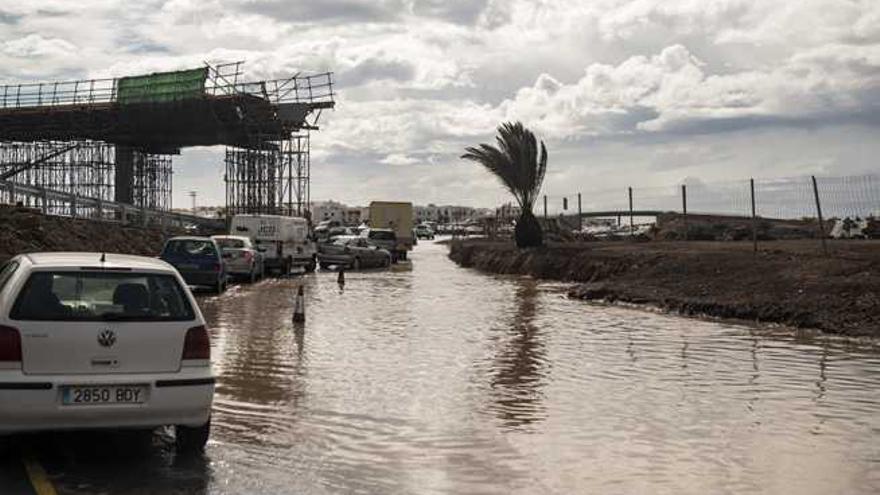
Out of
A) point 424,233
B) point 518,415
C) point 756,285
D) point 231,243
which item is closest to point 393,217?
point 231,243

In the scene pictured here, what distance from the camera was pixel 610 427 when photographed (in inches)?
330

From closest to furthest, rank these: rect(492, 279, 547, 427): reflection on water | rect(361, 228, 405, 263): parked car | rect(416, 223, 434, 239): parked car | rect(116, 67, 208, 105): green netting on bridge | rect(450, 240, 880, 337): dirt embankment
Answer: rect(492, 279, 547, 427): reflection on water
rect(450, 240, 880, 337): dirt embankment
rect(361, 228, 405, 263): parked car
rect(116, 67, 208, 105): green netting on bridge
rect(416, 223, 434, 239): parked car

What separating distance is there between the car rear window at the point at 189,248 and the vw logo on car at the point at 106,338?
59.2 feet

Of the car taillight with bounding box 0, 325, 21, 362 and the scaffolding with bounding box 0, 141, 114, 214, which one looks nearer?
the car taillight with bounding box 0, 325, 21, 362

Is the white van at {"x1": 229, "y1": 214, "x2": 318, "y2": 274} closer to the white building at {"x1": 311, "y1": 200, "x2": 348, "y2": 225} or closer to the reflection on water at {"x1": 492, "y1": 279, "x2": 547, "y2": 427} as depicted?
the reflection on water at {"x1": 492, "y1": 279, "x2": 547, "y2": 427}

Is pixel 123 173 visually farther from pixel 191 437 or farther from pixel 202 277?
pixel 191 437

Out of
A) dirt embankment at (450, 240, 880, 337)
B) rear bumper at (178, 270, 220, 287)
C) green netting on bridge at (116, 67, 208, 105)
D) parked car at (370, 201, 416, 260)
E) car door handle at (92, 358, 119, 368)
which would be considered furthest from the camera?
parked car at (370, 201, 416, 260)

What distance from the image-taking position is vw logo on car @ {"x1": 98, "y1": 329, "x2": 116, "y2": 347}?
21.4ft

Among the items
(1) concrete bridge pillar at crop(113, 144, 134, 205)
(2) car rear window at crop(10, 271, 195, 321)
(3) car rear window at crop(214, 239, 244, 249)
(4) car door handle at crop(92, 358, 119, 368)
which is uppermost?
(1) concrete bridge pillar at crop(113, 144, 134, 205)

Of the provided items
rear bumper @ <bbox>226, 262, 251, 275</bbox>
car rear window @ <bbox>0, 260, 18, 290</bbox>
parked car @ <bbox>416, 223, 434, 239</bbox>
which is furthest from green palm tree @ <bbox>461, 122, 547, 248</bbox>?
parked car @ <bbox>416, 223, 434, 239</bbox>

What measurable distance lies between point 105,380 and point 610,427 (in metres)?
4.48

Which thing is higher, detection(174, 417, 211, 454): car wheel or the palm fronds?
the palm fronds

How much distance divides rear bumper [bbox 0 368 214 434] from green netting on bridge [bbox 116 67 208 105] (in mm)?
43096

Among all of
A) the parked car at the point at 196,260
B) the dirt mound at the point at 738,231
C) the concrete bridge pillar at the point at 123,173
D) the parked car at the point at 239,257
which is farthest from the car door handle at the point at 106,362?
the concrete bridge pillar at the point at 123,173
